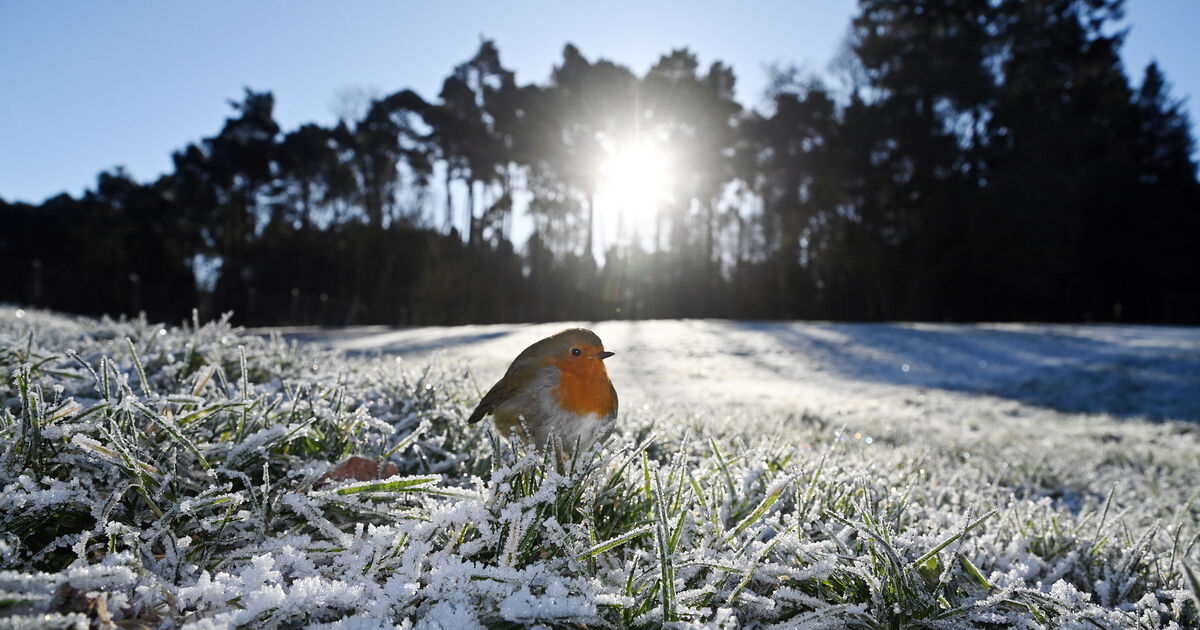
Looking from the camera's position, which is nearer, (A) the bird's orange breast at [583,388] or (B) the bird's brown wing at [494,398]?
(A) the bird's orange breast at [583,388]

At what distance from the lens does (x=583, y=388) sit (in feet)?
5.70

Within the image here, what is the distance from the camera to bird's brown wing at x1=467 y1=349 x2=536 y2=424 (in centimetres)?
181

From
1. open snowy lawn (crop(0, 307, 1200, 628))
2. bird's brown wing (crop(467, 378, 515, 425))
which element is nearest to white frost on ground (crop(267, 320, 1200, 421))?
bird's brown wing (crop(467, 378, 515, 425))

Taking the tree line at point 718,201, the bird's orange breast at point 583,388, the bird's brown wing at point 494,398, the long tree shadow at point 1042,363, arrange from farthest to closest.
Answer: the tree line at point 718,201
the long tree shadow at point 1042,363
the bird's brown wing at point 494,398
the bird's orange breast at point 583,388

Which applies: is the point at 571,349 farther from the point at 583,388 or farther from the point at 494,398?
the point at 494,398

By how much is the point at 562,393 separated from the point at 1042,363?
906 cm

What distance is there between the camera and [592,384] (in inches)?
69.1

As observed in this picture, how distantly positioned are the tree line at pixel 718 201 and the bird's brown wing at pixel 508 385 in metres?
20.8

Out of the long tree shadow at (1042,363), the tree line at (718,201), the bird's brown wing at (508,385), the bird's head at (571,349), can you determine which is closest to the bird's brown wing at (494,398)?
the bird's brown wing at (508,385)

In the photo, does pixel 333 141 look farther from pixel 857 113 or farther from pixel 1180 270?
pixel 1180 270

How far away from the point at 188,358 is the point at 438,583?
225 centimetres

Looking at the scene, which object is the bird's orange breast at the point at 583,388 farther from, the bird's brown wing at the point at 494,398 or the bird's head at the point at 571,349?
the bird's brown wing at the point at 494,398

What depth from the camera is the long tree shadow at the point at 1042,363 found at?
255 inches

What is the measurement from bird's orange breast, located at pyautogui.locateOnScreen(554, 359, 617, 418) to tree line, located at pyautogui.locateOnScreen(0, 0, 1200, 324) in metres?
20.9
